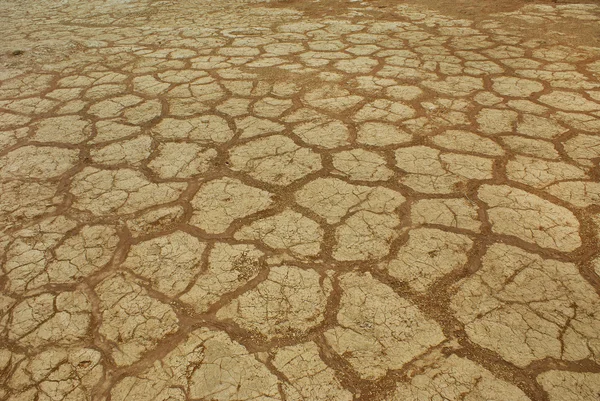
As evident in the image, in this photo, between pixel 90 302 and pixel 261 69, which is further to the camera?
pixel 261 69

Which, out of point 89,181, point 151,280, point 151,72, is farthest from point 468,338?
point 151,72

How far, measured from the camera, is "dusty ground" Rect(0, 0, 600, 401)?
4.06ft

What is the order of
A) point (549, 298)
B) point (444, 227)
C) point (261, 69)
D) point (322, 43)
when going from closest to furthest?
1. point (549, 298)
2. point (444, 227)
3. point (261, 69)
4. point (322, 43)

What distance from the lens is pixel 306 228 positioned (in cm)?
173

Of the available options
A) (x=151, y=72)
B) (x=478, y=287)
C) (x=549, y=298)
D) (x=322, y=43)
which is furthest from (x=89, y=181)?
(x=322, y=43)

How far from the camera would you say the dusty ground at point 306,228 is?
1.24 m

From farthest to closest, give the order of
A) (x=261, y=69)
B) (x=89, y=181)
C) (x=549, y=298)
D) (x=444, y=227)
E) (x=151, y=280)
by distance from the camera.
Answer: (x=261, y=69), (x=89, y=181), (x=444, y=227), (x=151, y=280), (x=549, y=298)

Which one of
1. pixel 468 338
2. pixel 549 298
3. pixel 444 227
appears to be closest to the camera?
pixel 468 338

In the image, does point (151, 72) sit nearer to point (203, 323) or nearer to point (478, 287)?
point (203, 323)

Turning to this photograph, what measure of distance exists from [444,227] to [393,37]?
2670 mm

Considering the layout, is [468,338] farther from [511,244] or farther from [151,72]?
[151,72]

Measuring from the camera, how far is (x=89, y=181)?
2072 mm

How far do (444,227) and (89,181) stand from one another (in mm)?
1631

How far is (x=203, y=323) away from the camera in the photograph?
1370mm
